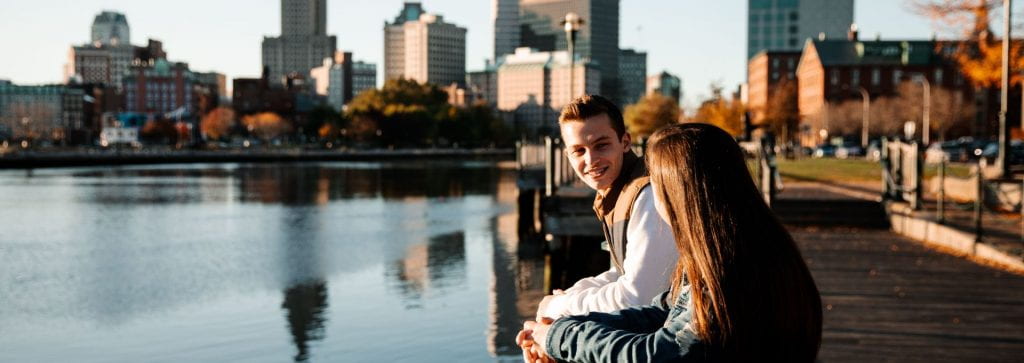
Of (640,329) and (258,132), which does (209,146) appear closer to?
(258,132)

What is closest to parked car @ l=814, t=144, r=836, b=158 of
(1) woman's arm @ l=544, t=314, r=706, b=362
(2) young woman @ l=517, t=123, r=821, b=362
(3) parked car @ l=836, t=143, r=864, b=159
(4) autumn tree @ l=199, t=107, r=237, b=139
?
(3) parked car @ l=836, t=143, r=864, b=159

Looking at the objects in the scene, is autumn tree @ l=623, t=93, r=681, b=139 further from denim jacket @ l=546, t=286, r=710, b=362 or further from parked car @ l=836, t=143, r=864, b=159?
denim jacket @ l=546, t=286, r=710, b=362

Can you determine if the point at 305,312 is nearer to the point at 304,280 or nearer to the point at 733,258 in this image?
the point at 304,280

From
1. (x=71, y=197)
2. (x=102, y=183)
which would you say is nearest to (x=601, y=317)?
(x=71, y=197)

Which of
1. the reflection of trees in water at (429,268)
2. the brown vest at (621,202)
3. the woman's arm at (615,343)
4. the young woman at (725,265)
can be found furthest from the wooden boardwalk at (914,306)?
the reflection of trees in water at (429,268)

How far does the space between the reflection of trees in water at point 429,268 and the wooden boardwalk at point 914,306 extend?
5.94 m

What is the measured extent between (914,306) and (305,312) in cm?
842

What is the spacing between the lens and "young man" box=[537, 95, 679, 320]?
326 centimetres

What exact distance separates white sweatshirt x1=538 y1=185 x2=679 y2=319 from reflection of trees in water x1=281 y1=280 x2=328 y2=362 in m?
7.93

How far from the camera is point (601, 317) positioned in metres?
2.79

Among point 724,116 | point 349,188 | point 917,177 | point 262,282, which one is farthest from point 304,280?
point 724,116

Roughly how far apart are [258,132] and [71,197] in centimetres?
13550

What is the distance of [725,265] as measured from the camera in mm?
2410

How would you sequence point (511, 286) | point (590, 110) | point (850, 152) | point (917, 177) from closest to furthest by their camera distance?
point (590, 110), point (511, 286), point (917, 177), point (850, 152)
